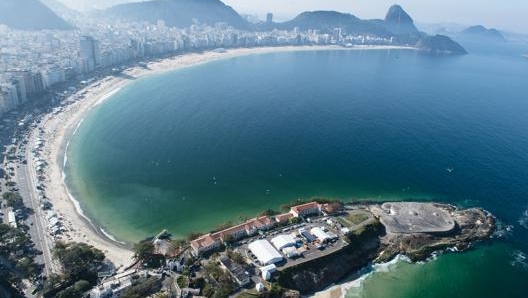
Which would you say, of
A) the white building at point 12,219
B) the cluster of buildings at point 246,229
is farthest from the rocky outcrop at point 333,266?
the white building at point 12,219

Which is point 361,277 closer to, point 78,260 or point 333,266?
point 333,266

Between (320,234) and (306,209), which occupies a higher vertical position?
(306,209)

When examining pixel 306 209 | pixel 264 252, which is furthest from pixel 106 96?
pixel 264 252

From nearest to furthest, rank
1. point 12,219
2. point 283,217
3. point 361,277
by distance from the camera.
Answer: point 361,277 < point 12,219 < point 283,217

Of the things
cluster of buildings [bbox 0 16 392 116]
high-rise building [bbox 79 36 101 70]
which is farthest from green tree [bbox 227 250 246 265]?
high-rise building [bbox 79 36 101 70]

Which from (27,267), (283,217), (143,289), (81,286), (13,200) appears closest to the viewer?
(81,286)
